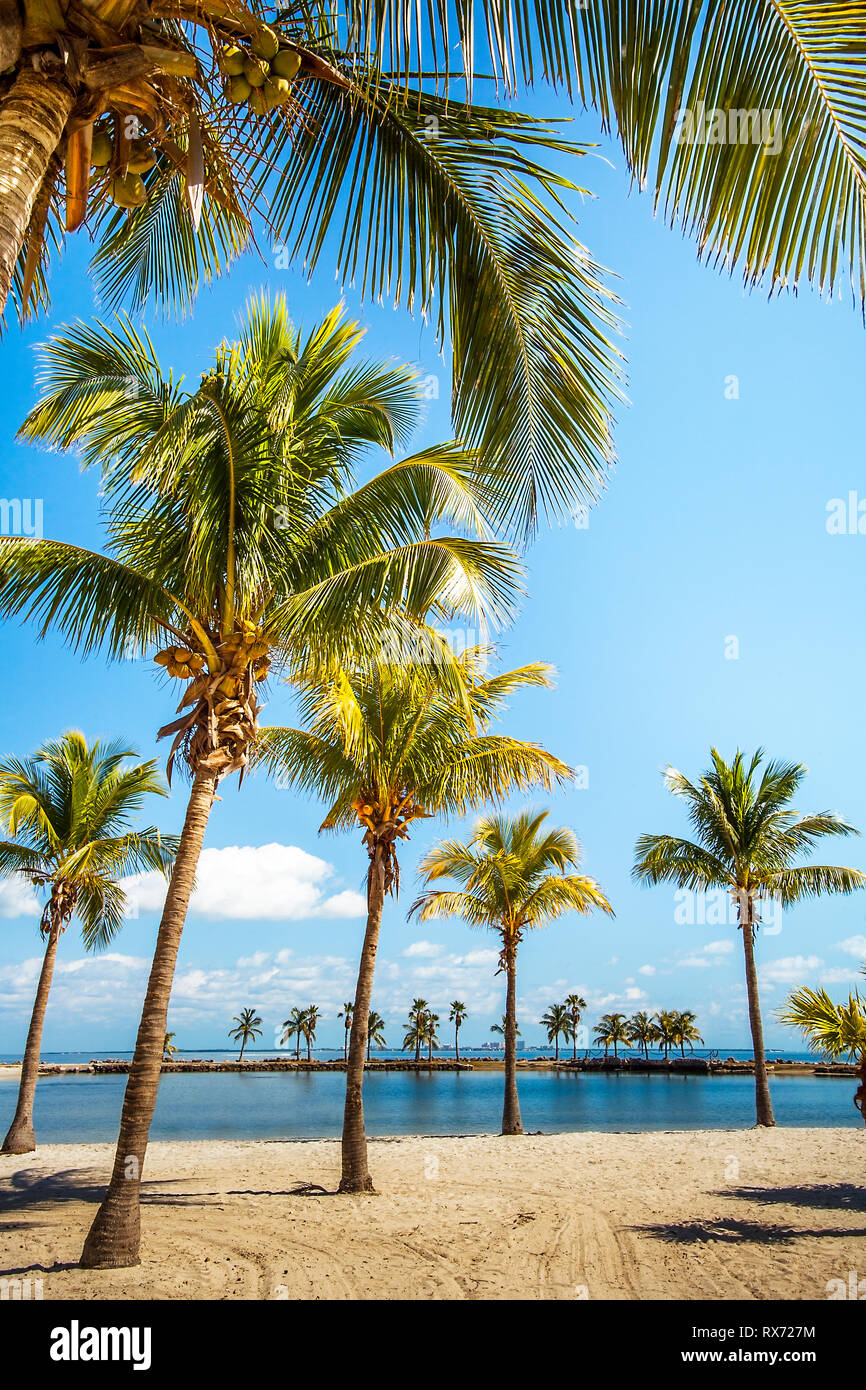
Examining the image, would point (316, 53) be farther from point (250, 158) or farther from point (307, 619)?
point (307, 619)

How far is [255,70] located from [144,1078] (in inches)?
282

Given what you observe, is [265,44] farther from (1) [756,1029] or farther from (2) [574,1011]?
(2) [574,1011]

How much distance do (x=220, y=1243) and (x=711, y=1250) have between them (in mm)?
4385

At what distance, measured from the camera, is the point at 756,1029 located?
2080 cm

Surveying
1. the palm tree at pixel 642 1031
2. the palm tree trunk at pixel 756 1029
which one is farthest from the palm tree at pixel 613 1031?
the palm tree trunk at pixel 756 1029

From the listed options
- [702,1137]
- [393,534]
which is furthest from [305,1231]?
[702,1137]

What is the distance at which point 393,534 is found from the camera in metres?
8.66

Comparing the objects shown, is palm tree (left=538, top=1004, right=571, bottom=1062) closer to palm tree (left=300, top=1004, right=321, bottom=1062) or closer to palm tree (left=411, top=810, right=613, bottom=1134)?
palm tree (left=300, top=1004, right=321, bottom=1062)

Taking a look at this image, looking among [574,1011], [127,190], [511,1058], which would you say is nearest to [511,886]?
[511,1058]

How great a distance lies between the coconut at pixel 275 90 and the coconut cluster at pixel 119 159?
50 cm

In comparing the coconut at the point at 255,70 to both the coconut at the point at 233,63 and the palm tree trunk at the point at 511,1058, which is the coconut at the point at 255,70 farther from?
the palm tree trunk at the point at 511,1058

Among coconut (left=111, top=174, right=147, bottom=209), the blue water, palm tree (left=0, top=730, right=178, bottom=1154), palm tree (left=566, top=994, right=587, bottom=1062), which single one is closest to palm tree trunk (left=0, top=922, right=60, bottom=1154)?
palm tree (left=0, top=730, right=178, bottom=1154)

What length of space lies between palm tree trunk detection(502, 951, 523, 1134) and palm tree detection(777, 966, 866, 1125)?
11647 mm

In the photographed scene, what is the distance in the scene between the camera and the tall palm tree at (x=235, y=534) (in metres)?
7.88
